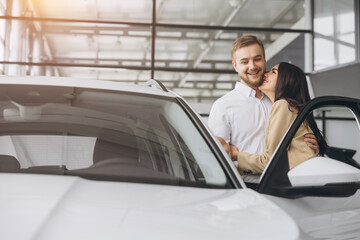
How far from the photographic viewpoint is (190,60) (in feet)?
31.5

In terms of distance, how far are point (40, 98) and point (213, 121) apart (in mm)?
1174

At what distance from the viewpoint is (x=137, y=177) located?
5.24 feet

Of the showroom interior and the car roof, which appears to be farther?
the showroom interior

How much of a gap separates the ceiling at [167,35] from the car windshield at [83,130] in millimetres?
6887

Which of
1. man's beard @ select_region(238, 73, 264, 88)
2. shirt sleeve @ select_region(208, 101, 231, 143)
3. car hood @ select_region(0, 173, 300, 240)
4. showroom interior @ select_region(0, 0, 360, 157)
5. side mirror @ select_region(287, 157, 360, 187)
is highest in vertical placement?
showroom interior @ select_region(0, 0, 360, 157)

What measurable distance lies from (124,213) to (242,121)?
5.44 feet

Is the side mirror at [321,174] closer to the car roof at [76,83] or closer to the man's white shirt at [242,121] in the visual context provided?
the car roof at [76,83]

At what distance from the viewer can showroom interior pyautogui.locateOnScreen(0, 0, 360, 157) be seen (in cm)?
923

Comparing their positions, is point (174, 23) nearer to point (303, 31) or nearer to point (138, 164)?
point (303, 31)

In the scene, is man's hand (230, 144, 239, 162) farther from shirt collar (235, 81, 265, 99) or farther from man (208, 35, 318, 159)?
shirt collar (235, 81, 265, 99)

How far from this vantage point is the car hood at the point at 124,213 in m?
1.03

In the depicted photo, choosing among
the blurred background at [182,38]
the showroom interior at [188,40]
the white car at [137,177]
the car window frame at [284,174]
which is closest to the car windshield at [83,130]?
the white car at [137,177]

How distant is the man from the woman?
0.08 meters

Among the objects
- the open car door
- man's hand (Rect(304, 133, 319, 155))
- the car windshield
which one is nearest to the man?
man's hand (Rect(304, 133, 319, 155))
